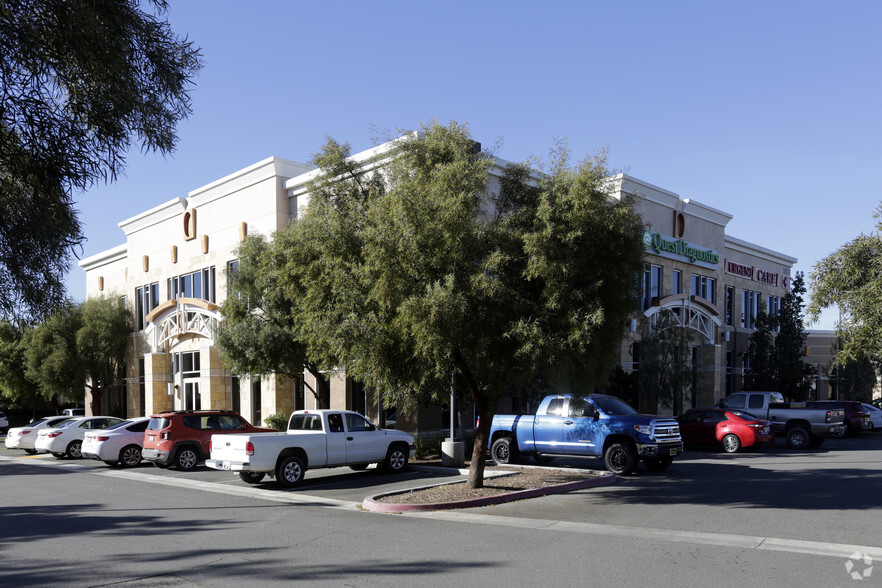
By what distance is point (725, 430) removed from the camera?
79.1ft

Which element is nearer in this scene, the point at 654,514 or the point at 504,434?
the point at 654,514

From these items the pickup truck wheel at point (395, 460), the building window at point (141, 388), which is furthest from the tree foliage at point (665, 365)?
the building window at point (141, 388)

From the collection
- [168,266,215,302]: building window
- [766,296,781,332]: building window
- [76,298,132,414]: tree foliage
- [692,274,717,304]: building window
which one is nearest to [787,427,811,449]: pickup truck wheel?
[692,274,717,304]: building window

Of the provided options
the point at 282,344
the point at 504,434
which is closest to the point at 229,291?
the point at 282,344

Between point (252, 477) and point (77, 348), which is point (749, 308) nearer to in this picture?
point (252, 477)

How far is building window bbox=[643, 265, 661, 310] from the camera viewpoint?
3416cm

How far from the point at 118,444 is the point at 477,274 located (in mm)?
14479

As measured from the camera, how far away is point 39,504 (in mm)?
14977

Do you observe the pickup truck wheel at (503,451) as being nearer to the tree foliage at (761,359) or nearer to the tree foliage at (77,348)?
the tree foliage at (761,359)

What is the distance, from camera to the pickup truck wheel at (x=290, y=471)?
16625mm

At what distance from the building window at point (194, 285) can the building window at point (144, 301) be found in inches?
76.6

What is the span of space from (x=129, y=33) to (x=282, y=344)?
47.5 ft

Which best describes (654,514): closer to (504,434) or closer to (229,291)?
(504,434)

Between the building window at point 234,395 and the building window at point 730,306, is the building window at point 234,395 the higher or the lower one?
the lower one
